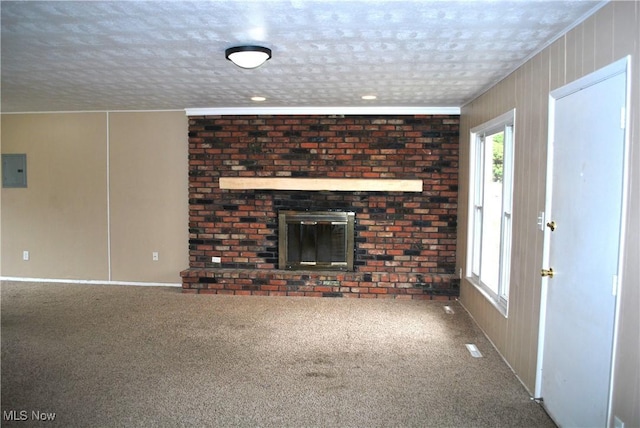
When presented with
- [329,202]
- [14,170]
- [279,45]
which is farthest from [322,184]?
[14,170]

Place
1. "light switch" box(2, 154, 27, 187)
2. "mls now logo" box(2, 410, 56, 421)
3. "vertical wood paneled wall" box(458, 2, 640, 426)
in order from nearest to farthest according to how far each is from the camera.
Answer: "vertical wood paneled wall" box(458, 2, 640, 426) < "mls now logo" box(2, 410, 56, 421) < "light switch" box(2, 154, 27, 187)

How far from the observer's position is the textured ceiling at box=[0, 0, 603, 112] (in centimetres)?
237

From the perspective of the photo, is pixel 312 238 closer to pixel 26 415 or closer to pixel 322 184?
pixel 322 184

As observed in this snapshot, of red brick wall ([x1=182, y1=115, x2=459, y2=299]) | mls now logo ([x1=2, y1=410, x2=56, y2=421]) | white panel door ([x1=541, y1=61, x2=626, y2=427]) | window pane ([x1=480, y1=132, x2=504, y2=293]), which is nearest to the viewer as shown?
white panel door ([x1=541, y1=61, x2=626, y2=427])

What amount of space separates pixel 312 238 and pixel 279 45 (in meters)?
2.98

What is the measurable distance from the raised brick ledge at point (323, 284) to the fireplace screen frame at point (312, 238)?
0.39 ft

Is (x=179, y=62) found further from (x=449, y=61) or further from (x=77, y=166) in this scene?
(x=77, y=166)

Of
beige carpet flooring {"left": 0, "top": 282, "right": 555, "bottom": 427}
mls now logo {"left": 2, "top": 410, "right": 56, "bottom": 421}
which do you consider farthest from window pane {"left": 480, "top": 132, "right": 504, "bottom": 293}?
mls now logo {"left": 2, "top": 410, "right": 56, "bottom": 421}

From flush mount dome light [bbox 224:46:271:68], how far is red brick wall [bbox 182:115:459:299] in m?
2.53

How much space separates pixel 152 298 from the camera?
5.32 meters

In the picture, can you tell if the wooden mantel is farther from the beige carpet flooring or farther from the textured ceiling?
the beige carpet flooring

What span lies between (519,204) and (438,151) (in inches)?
89.7

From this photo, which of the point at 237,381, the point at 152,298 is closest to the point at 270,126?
the point at 152,298

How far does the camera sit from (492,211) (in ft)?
14.1
